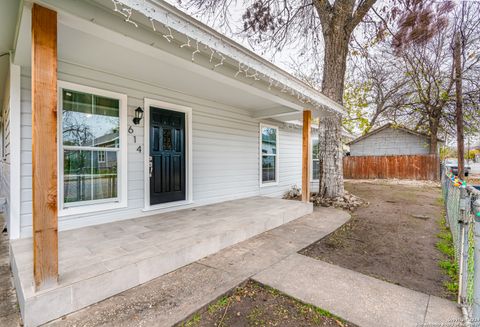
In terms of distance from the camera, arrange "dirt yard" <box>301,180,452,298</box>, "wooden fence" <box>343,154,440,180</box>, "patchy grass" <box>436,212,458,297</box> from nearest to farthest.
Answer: "patchy grass" <box>436,212,458,297</box> < "dirt yard" <box>301,180,452,298</box> < "wooden fence" <box>343,154,440,180</box>

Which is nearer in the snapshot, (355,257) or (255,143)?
(355,257)

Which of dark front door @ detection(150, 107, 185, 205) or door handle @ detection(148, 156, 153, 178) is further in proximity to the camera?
dark front door @ detection(150, 107, 185, 205)

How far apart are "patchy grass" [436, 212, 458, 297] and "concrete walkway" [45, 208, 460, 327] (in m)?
0.42

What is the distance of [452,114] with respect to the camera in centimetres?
1295

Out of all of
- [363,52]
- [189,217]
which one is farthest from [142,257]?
[363,52]

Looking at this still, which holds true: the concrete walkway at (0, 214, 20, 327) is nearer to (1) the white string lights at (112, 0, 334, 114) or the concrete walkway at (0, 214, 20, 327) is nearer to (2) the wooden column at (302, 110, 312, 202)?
(1) the white string lights at (112, 0, 334, 114)

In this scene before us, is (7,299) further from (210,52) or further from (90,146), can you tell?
(210,52)

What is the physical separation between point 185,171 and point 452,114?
1556 centimetres

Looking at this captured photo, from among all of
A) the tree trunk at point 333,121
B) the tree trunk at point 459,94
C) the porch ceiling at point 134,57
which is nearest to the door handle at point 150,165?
the porch ceiling at point 134,57

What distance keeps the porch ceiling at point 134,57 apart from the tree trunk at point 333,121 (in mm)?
1975

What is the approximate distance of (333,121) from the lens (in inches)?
256

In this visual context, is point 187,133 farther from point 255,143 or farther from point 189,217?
point 255,143

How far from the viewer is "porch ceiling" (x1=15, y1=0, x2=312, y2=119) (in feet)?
6.72

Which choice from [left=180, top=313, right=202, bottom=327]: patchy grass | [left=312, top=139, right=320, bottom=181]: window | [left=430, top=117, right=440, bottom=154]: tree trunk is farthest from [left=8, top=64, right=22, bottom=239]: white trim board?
[left=430, top=117, right=440, bottom=154]: tree trunk
